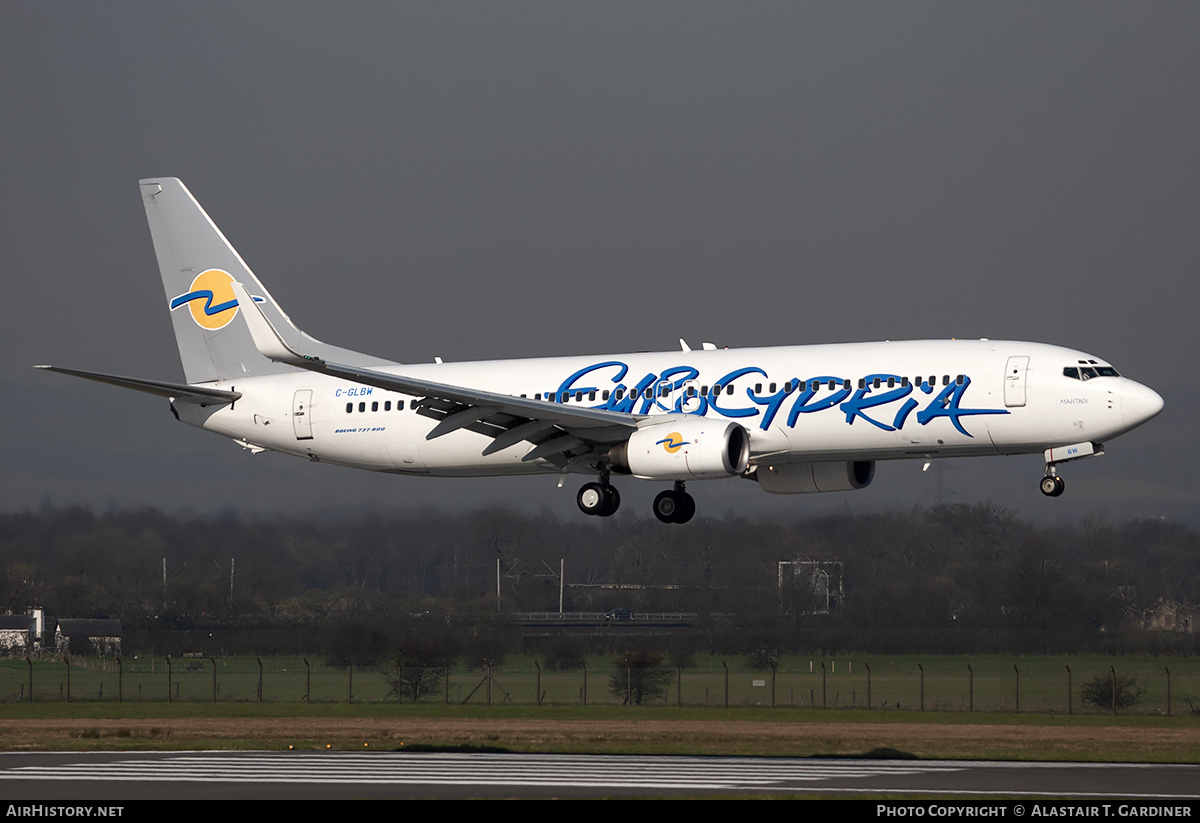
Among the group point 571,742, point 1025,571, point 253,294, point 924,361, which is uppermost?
point 253,294

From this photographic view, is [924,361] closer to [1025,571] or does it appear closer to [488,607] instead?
[1025,571]

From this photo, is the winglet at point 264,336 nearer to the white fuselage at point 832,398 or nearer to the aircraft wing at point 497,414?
the aircraft wing at point 497,414

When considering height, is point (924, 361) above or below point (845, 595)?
above

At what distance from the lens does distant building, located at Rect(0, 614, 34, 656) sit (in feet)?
226

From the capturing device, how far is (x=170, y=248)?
170ft

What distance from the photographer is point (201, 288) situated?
51.8m

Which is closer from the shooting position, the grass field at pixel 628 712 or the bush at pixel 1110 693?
the grass field at pixel 628 712

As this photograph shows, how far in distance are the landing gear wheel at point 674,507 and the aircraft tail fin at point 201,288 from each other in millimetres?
11869

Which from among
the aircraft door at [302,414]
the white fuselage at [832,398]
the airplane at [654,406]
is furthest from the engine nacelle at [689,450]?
the aircraft door at [302,414]

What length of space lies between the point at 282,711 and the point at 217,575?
55.7 ft

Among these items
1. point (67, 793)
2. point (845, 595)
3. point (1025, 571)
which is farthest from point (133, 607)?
point (67, 793)

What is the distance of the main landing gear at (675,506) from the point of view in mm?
45062

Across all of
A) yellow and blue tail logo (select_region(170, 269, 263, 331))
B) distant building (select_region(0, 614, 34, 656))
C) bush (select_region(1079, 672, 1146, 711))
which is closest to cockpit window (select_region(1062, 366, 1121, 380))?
bush (select_region(1079, 672, 1146, 711))

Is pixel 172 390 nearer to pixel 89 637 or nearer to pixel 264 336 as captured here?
pixel 264 336
